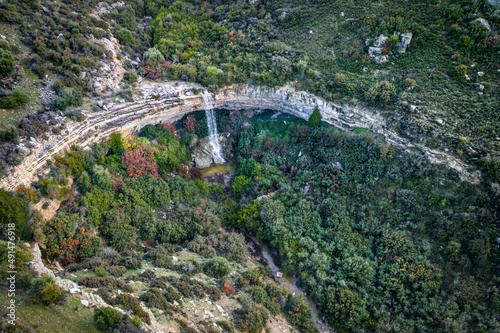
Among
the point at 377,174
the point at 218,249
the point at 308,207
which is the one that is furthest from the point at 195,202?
the point at 377,174

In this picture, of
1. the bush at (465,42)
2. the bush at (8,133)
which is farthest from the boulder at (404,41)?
the bush at (8,133)

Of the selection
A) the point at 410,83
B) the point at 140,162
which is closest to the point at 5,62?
the point at 140,162

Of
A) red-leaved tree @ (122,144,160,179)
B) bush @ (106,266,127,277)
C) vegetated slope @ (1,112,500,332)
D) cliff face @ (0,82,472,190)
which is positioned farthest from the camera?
red-leaved tree @ (122,144,160,179)

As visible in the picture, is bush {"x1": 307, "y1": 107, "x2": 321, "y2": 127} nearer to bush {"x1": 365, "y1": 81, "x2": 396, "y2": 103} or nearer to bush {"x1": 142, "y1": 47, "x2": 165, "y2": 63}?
bush {"x1": 365, "y1": 81, "x2": 396, "y2": 103}

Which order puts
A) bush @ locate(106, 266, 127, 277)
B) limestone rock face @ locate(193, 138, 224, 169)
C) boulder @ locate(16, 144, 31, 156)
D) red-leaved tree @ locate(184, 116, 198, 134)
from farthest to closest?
limestone rock face @ locate(193, 138, 224, 169), red-leaved tree @ locate(184, 116, 198, 134), boulder @ locate(16, 144, 31, 156), bush @ locate(106, 266, 127, 277)

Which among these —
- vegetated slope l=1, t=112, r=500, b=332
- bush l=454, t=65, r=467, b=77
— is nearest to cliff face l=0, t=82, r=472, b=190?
vegetated slope l=1, t=112, r=500, b=332

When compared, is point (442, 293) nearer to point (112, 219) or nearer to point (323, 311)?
point (323, 311)
